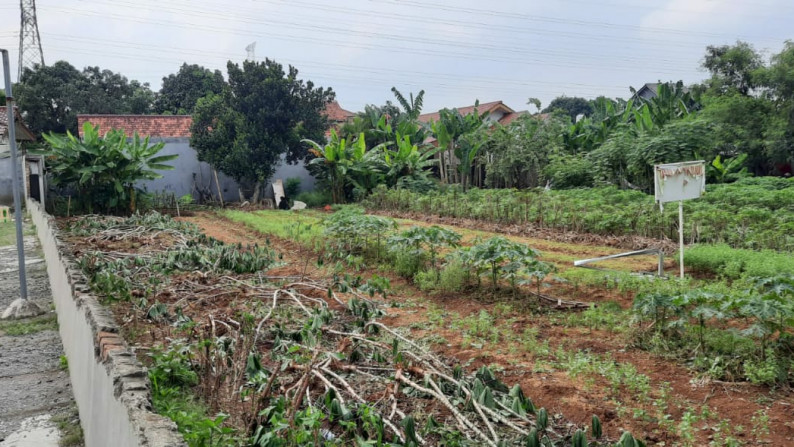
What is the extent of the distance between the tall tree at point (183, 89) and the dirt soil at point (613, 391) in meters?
34.2

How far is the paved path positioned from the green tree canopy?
2610cm

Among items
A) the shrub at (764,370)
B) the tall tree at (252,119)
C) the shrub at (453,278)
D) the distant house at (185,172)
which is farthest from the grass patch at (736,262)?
the distant house at (185,172)

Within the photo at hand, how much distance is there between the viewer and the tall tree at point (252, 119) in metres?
20.9

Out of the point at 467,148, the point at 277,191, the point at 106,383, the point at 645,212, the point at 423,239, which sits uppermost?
the point at 467,148

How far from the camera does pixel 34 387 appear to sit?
529cm

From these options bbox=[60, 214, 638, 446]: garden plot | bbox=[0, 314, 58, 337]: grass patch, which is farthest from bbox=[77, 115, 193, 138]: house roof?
bbox=[60, 214, 638, 446]: garden plot

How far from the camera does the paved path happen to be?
4410 millimetres

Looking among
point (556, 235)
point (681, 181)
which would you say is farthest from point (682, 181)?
point (556, 235)

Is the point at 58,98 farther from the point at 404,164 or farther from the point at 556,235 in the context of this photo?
the point at 556,235

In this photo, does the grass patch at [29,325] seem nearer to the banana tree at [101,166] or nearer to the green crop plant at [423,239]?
the green crop plant at [423,239]

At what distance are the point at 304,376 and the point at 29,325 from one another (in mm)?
4931

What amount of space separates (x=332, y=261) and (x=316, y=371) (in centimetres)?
572

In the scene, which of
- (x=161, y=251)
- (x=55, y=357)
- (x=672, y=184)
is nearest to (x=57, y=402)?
(x=55, y=357)

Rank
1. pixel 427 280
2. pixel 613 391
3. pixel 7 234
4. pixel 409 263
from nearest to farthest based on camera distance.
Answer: pixel 613 391 < pixel 427 280 < pixel 409 263 < pixel 7 234
